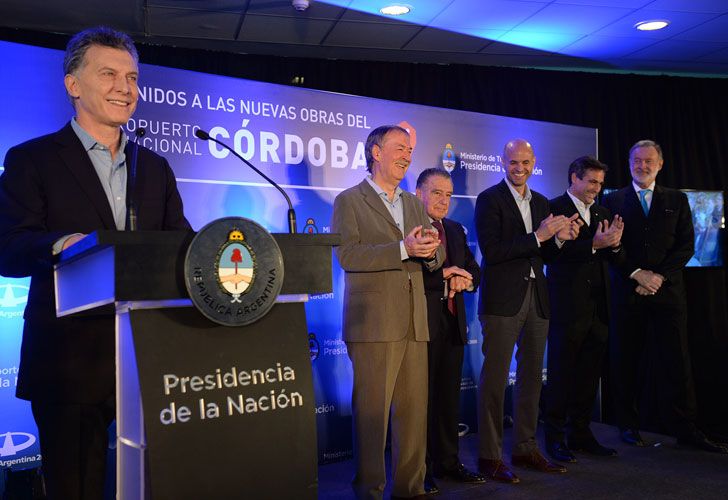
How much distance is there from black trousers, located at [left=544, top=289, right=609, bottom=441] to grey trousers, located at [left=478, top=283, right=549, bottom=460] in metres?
0.42

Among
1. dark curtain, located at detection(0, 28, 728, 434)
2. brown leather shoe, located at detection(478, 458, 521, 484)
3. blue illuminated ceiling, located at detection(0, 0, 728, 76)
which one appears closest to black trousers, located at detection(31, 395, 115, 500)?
brown leather shoe, located at detection(478, 458, 521, 484)

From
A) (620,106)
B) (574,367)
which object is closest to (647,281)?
(574,367)

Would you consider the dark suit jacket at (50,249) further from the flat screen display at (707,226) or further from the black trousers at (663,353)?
the flat screen display at (707,226)

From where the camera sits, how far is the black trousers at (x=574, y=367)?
14.5 ft

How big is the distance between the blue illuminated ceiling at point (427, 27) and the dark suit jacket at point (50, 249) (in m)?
3.29

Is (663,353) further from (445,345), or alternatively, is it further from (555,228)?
(445,345)

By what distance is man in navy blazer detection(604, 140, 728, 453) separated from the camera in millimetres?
4734

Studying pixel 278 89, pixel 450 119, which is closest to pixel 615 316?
pixel 450 119

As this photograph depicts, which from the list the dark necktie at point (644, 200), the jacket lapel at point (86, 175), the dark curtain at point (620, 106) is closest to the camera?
the jacket lapel at point (86, 175)

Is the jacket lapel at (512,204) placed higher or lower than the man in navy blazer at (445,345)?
higher

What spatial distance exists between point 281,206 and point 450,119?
161 cm

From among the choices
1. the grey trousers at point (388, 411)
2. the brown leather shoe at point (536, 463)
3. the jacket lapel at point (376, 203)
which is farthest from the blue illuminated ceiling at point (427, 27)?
the brown leather shoe at point (536, 463)

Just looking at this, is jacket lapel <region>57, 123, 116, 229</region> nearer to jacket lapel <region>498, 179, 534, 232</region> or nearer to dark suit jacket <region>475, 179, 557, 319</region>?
dark suit jacket <region>475, 179, 557, 319</region>

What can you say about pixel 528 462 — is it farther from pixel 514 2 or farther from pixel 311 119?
pixel 514 2
